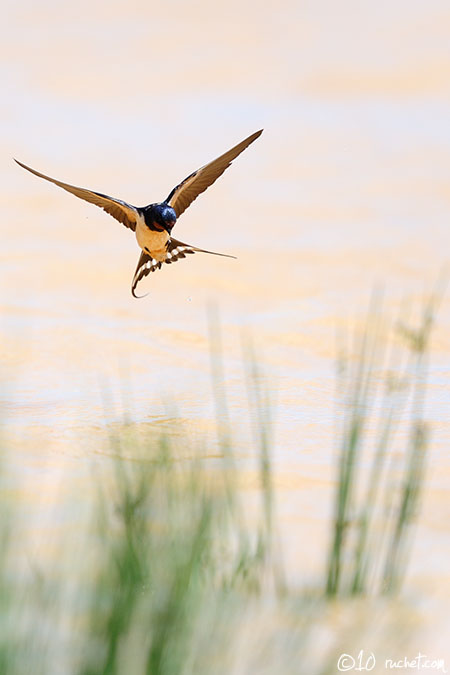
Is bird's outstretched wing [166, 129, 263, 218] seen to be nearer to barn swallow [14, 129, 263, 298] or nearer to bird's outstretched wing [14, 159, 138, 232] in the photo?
barn swallow [14, 129, 263, 298]

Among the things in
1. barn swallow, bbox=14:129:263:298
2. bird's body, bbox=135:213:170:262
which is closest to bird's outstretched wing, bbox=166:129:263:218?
barn swallow, bbox=14:129:263:298

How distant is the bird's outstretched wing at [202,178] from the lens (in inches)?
161

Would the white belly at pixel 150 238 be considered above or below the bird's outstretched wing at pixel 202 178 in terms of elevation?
below

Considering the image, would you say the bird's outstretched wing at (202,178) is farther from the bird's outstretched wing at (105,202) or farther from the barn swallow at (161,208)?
the bird's outstretched wing at (105,202)

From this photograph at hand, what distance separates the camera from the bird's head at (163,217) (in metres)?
4.01

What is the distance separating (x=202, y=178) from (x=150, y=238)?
0.36 meters

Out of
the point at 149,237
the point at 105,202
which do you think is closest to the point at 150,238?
the point at 149,237

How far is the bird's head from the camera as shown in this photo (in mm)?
4012

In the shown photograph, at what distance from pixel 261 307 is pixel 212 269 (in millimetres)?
870

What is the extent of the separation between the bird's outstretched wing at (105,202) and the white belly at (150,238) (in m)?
0.05

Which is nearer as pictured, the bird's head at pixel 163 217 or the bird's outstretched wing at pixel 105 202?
the bird's outstretched wing at pixel 105 202

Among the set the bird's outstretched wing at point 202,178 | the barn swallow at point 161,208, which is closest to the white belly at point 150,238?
the barn swallow at point 161,208

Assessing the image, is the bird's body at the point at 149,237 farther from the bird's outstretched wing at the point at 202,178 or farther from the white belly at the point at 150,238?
the bird's outstretched wing at the point at 202,178

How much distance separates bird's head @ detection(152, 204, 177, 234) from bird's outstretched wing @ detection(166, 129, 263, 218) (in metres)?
0.09
